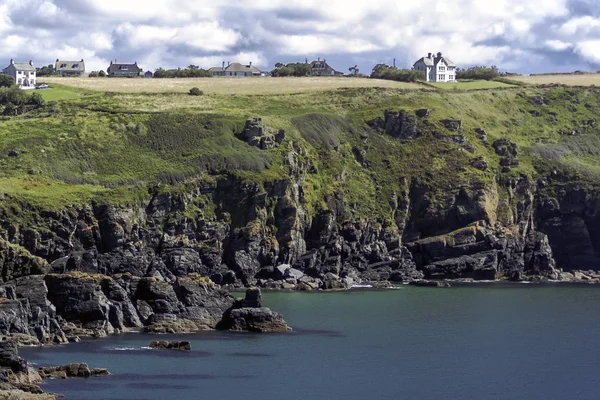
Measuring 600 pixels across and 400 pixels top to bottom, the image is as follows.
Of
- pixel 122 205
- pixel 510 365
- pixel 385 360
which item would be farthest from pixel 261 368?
pixel 122 205

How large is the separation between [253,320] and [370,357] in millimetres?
17988

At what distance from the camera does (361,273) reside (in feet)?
640

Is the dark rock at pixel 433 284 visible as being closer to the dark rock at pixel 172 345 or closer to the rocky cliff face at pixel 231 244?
the rocky cliff face at pixel 231 244

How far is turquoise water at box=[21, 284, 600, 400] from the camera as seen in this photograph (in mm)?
100625

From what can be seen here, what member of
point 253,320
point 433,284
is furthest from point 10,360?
point 433,284

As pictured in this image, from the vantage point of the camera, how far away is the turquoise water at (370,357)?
330ft

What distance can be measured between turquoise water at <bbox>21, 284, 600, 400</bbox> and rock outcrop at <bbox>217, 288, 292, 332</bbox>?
227cm

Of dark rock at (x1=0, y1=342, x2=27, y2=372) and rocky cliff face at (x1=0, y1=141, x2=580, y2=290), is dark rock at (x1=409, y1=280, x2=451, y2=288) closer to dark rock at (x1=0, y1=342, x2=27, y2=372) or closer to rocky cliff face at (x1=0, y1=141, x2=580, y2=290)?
rocky cliff face at (x1=0, y1=141, x2=580, y2=290)

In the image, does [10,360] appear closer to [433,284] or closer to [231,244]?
[231,244]

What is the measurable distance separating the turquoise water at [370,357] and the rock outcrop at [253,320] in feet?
7.43

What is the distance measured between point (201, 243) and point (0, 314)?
7254 cm

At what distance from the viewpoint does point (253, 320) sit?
432 feet

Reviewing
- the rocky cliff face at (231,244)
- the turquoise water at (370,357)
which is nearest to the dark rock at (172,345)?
the turquoise water at (370,357)

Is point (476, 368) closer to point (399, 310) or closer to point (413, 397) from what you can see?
point (413, 397)
